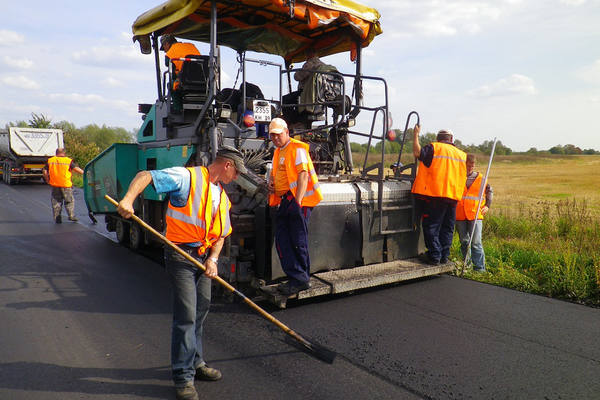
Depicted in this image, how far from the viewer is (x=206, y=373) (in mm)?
3098

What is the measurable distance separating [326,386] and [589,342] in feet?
7.68

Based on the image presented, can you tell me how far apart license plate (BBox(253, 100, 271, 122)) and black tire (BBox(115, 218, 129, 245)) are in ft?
11.4

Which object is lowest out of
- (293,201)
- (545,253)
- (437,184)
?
(545,253)

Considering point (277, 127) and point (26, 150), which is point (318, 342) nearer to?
point (277, 127)

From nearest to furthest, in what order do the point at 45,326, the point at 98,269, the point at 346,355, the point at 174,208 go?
the point at 174,208
the point at 346,355
the point at 45,326
the point at 98,269

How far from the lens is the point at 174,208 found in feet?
9.60

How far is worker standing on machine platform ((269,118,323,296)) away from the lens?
14.1ft

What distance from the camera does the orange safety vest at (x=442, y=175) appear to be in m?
5.35

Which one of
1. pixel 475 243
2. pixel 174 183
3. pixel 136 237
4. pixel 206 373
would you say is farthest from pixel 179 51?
pixel 475 243

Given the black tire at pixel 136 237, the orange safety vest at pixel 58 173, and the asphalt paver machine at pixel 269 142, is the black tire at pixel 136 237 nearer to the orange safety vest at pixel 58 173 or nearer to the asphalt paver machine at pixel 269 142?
the asphalt paver machine at pixel 269 142

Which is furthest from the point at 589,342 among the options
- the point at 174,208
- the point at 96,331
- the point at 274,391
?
the point at 96,331

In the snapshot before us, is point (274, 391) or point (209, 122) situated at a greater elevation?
point (209, 122)

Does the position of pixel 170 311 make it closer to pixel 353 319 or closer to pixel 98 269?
pixel 353 319

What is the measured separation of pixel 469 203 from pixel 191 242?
4311mm
